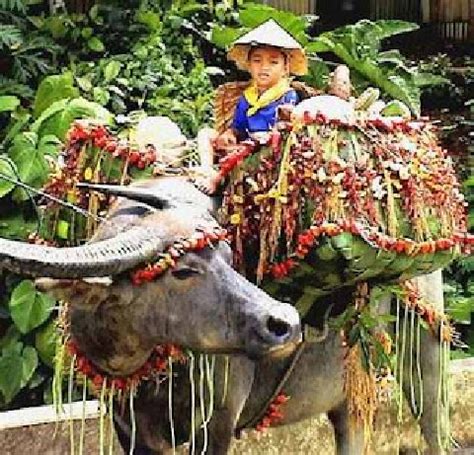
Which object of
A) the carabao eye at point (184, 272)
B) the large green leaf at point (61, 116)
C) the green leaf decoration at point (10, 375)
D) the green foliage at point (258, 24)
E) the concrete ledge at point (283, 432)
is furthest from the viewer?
the green foliage at point (258, 24)

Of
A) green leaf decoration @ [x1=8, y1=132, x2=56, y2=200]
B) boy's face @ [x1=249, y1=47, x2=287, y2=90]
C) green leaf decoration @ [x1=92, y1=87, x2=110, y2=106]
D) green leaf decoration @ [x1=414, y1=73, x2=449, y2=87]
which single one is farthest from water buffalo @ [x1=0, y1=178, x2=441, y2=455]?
green leaf decoration @ [x1=414, y1=73, x2=449, y2=87]

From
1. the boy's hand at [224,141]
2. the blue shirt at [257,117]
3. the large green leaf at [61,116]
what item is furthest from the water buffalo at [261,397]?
the large green leaf at [61,116]

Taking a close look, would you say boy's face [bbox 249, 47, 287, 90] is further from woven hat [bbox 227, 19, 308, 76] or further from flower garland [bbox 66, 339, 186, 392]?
flower garland [bbox 66, 339, 186, 392]

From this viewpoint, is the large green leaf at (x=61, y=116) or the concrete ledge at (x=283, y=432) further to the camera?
the large green leaf at (x=61, y=116)

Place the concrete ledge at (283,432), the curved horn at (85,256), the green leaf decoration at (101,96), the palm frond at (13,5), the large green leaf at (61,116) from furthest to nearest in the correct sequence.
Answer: the palm frond at (13,5)
the green leaf decoration at (101,96)
the large green leaf at (61,116)
the concrete ledge at (283,432)
the curved horn at (85,256)

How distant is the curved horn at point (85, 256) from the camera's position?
10.3 ft

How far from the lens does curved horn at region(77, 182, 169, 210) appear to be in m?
3.54

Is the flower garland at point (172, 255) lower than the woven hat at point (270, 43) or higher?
lower

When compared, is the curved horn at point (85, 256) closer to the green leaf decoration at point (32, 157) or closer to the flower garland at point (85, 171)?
the flower garland at point (85, 171)

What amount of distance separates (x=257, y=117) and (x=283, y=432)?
85.8 inches

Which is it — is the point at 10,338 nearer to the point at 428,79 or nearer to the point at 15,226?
the point at 15,226

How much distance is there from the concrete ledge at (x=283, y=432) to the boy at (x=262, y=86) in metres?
1.20

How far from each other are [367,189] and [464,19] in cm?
845

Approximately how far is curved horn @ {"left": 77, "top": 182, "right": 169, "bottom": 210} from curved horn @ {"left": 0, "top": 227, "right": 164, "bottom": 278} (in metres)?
0.10
